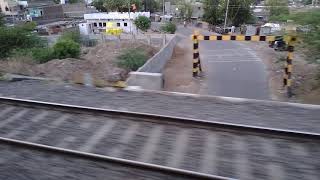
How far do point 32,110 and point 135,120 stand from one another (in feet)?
7.28

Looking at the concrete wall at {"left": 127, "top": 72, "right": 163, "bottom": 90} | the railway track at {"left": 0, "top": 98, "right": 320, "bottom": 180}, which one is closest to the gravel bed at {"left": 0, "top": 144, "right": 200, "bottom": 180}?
the railway track at {"left": 0, "top": 98, "right": 320, "bottom": 180}

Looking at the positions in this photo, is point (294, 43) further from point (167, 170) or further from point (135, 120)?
point (167, 170)

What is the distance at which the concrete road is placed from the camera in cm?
1153

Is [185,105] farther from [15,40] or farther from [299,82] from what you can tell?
[15,40]

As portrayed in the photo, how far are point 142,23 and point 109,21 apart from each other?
1001cm

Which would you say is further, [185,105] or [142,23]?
[142,23]

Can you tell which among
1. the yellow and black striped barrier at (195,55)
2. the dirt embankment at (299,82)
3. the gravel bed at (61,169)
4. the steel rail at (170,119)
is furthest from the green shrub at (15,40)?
the gravel bed at (61,169)

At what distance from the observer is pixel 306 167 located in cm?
417

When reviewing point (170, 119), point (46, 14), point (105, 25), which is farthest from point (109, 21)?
point (170, 119)

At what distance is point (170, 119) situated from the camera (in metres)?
5.52

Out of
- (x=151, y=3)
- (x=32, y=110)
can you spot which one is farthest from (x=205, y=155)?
(x=151, y=3)

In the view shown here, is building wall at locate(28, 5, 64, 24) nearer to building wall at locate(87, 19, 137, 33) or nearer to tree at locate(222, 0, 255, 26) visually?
building wall at locate(87, 19, 137, 33)

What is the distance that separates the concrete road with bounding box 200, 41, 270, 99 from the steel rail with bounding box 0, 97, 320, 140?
5965mm

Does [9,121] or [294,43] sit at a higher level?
[294,43]
